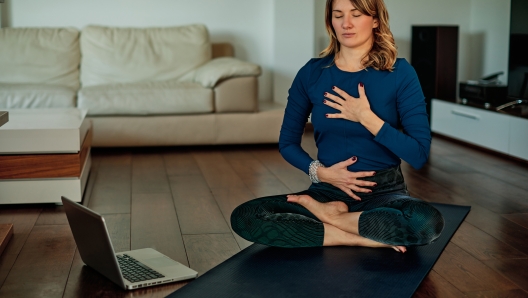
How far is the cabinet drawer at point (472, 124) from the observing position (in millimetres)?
4352

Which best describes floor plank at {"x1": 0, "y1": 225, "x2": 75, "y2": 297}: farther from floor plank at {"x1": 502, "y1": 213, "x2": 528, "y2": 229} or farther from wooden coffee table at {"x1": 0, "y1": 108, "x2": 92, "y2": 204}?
floor plank at {"x1": 502, "y1": 213, "x2": 528, "y2": 229}

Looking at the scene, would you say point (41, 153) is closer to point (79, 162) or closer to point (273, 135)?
point (79, 162)

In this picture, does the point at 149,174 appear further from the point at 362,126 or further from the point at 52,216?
the point at 362,126

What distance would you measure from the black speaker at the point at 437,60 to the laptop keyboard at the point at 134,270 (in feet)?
12.2

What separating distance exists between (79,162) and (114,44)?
88.0 inches

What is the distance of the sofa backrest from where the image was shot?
5.04 meters

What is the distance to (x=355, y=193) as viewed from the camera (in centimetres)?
235

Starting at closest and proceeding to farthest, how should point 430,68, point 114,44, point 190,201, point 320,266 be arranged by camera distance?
1. point 320,266
2. point 190,201
3. point 114,44
4. point 430,68

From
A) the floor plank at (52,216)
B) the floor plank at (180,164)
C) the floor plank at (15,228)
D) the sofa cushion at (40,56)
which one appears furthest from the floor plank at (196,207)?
the sofa cushion at (40,56)

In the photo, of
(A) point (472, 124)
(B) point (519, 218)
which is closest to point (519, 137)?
(A) point (472, 124)

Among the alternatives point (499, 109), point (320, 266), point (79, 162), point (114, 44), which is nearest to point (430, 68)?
point (499, 109)

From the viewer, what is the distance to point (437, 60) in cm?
539

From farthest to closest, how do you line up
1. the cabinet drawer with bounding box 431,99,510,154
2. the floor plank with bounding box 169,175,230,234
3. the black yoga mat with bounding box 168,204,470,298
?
the cabinet drawer with bounding box 431,99,510,154
the floor plank with bounding box 169,175,230,234
the black yoga mat with bounding box 168,204,470,298

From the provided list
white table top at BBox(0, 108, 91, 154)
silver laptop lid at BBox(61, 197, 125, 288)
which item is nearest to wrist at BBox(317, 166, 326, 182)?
silver laptop lid at BBox(61, 197, 125, 288)
